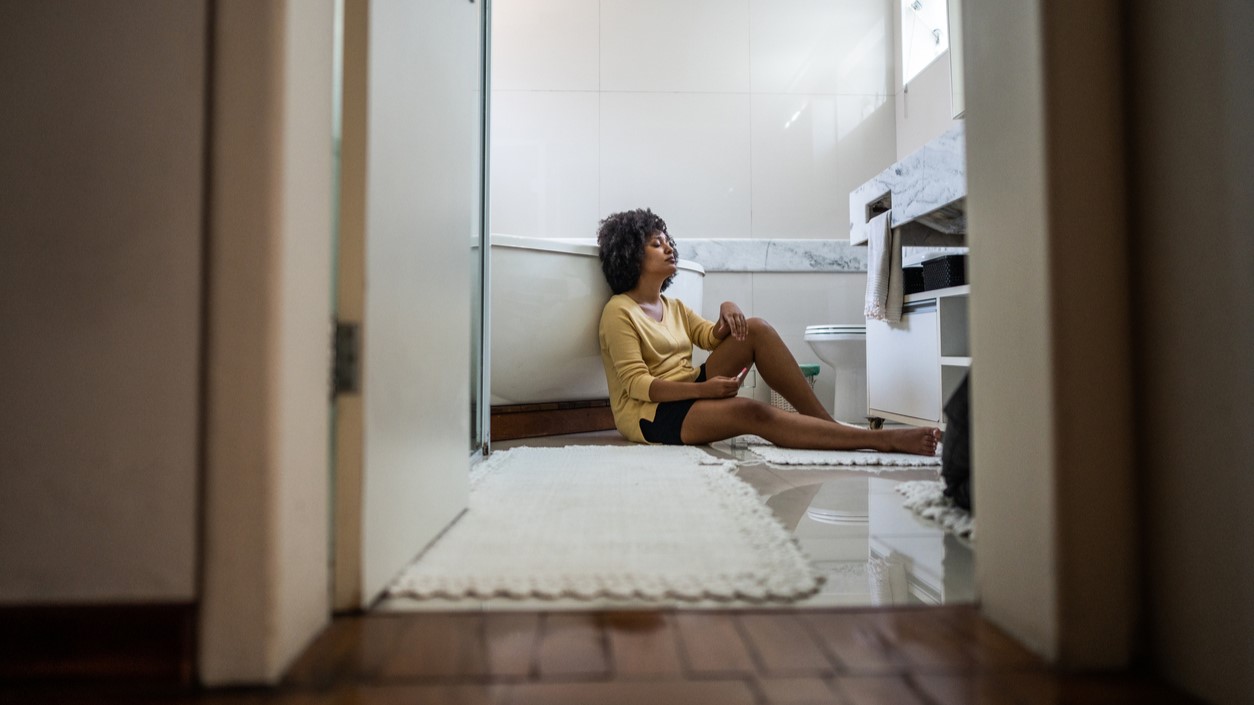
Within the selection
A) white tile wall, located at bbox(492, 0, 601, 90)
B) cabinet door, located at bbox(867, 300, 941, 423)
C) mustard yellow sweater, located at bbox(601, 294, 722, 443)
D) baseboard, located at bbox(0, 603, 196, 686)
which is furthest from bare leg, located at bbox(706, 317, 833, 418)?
white tile wall, located at bbox(492, 0, 601, 90)

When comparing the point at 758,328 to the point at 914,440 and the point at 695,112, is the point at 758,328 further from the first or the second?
the point at 695,112

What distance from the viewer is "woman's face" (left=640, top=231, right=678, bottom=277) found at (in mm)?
2465

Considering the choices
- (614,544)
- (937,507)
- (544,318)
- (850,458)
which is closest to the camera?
(614,544)

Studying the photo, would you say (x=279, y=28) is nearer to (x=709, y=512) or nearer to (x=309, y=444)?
(x=309, y=444)

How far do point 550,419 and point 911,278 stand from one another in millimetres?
1450

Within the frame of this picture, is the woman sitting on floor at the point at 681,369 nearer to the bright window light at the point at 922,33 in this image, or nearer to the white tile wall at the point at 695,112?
the white tile wall at the point at 695,112

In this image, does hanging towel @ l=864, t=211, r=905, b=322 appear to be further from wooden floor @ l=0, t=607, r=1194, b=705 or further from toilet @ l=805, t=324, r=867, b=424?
wooden floor @ l=0, t=607, r=1194, b=705

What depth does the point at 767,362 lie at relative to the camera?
7.52 feet

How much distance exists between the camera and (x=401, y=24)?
79cm

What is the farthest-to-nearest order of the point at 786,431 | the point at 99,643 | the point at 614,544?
the point at 786,431, the point at 614,544, the point at 99,643

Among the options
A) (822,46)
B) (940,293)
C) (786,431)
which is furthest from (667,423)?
(822,46)

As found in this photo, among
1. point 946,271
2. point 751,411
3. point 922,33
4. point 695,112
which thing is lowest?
point 751,411

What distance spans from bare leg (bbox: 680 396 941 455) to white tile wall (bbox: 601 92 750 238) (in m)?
1.80

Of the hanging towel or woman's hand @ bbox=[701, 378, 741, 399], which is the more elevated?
the hanging towel
